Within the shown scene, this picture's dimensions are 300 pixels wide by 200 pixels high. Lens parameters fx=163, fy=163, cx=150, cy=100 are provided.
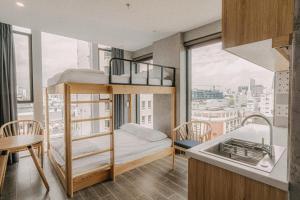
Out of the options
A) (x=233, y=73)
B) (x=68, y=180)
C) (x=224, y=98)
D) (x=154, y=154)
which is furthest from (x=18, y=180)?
(x=233, y=73)

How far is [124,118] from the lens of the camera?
4703 mm

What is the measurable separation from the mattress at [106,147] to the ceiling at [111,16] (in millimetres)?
2072

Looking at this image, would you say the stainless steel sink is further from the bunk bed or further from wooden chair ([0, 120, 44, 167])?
wooden chair ([0, 120, 44, 167])

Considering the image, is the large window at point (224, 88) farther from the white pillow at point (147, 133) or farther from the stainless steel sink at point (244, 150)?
the stainless steel sink at point (244, 150)

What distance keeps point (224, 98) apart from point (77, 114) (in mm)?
3373

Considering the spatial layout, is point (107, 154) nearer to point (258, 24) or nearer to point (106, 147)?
point (106, 147)

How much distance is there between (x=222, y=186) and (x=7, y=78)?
3.72 metres

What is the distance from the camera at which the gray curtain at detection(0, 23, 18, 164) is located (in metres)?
2.91

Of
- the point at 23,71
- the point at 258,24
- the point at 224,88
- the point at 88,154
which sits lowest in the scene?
the point at 88,154

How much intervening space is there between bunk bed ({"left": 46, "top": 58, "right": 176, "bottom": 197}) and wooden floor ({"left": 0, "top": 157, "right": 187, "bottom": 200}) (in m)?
0.12

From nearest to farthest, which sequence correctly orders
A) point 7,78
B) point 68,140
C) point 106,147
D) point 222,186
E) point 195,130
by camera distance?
point 222,186, point 68,140, point 106,147, point 7,78, point 195,130

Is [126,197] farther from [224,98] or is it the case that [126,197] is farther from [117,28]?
[117,28]

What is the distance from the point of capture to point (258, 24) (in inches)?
34.8

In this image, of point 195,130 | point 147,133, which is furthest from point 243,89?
point 147,133
